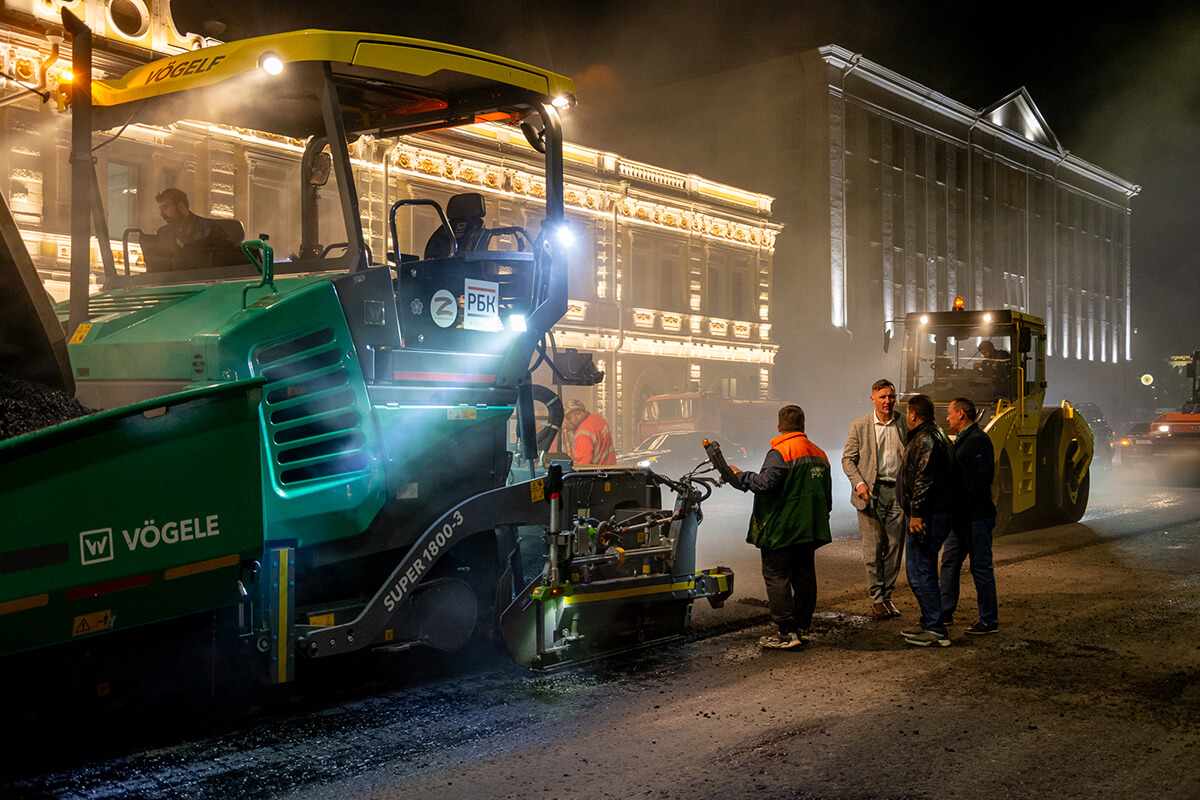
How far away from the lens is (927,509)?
7500 mm

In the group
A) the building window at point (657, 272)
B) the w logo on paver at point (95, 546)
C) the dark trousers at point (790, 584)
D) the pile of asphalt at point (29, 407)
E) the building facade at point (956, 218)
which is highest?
the building facade at point (956, 218)

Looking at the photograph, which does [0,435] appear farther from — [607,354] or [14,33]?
[607,354]

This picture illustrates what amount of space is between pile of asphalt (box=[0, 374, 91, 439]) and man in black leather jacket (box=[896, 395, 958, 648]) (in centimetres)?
528

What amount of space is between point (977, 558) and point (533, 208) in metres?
23.7

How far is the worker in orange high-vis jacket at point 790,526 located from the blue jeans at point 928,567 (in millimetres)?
771

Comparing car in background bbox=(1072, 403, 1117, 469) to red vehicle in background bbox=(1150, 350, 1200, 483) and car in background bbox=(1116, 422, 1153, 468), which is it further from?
red vehicle in background bbox=(1150, 350, 1200, 483)

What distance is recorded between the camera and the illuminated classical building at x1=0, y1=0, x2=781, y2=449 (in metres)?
19.2

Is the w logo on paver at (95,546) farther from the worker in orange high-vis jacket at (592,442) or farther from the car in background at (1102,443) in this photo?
the car in background at (1102,443)

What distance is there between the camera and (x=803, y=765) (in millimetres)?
4730

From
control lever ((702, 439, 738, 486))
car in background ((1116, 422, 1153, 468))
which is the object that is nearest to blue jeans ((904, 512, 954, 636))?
control lever ((702, 439, 738, 486))

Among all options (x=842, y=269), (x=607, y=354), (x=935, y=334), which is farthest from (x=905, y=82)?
(x=935, y=334)

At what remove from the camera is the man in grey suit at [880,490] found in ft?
27.5

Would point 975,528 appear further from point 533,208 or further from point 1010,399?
point 533,208

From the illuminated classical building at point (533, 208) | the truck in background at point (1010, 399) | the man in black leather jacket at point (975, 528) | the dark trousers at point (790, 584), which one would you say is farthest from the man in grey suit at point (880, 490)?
the illuminated classical building at point (533, 208)
